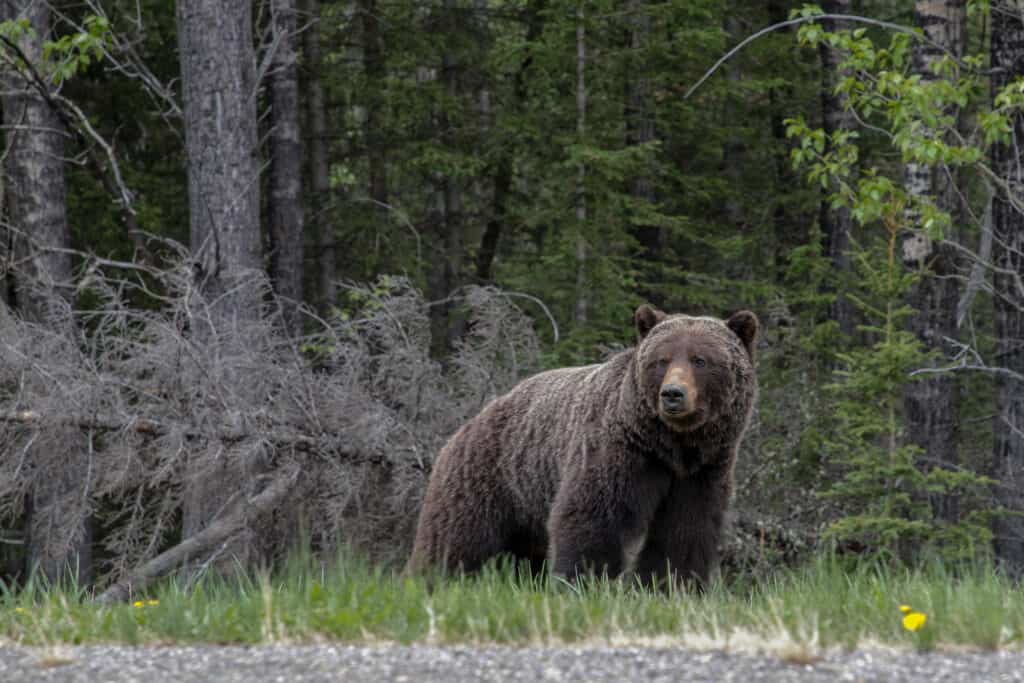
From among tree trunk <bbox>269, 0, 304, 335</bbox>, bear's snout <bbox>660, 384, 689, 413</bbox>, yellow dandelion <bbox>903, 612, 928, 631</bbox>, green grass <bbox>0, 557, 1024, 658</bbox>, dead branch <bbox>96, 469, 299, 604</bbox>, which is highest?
tree trunk <bbox>269, 0, 304, 335</bbox>

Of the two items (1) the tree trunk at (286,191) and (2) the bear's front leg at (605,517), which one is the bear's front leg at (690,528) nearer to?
(2) the bear's front leg at (605,517)

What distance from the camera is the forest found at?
9664 mm

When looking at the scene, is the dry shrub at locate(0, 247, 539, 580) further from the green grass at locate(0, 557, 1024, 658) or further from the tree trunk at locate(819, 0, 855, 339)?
the tree trunk at locate(819, 0, 855, 339)

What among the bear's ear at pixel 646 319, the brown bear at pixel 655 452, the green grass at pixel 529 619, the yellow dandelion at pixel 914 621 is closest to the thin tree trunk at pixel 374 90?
the bear's ear at pixel 646 319

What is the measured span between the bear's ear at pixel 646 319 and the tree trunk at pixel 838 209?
963cm

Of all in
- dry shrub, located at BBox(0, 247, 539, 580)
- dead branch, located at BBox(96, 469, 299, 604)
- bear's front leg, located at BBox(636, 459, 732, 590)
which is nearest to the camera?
bear's front leg, located at BBox(636, 459, 732, 590)

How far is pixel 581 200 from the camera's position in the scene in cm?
1521

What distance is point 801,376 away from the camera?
44.8ft

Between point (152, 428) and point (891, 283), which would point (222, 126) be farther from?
point (891, 283)

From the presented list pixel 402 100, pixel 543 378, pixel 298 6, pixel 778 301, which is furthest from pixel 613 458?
pixel 298 6

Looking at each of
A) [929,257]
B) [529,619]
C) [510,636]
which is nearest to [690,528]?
[529,619]

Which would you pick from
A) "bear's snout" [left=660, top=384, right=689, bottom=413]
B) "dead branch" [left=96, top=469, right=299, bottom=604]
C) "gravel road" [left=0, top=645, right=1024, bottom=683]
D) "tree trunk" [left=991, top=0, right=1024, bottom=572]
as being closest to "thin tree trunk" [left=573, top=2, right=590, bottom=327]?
"tree trunk" [left=991, top=0, right=1024, bottom=572]

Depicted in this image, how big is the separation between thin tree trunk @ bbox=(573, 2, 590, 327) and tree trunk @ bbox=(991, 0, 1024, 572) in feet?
14.6

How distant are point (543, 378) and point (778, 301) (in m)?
5.47
